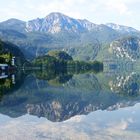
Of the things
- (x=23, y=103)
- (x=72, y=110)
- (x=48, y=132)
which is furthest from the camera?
(x=23, y=103)

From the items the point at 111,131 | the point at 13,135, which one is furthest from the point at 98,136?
the point at 13,135

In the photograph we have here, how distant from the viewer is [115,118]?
1079 inches

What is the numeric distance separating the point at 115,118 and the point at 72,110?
5925 millimetres

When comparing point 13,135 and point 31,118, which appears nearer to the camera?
point 13,135

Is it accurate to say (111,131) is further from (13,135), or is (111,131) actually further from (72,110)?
(72,110)

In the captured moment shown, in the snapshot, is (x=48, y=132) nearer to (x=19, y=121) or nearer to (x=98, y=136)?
(x=98, y=136)

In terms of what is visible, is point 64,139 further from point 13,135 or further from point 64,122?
point 64,122

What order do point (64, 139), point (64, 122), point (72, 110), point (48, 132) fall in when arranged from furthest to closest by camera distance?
point (72, 110) < point (64, 122) < point (48, 132) < point (64, 139)

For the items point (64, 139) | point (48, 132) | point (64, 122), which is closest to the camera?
point (64, 139)

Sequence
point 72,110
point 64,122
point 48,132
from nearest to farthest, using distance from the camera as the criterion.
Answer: point 48,132, point 64,122, point 72,110

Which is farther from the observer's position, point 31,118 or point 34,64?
point 34,64

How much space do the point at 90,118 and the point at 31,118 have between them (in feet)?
13.2

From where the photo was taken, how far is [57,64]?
19912cm

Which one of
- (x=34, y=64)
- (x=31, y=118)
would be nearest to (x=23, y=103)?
(x=31, y=118)
